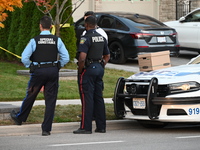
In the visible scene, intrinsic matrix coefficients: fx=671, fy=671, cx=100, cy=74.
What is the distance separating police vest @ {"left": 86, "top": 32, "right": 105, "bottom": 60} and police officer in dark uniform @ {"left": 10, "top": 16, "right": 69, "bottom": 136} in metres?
0.40

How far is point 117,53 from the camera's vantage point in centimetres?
1928

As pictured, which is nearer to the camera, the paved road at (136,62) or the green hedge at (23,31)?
the green hedge at (23,31)

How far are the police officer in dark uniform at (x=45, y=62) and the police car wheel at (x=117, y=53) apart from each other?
8.99 meters

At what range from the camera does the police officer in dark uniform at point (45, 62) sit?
32.9 ft

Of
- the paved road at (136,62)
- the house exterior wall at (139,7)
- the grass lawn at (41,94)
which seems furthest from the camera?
the house exterior wall at (139,7)

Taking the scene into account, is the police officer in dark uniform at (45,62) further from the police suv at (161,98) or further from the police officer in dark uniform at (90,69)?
the police suv at (161,98)

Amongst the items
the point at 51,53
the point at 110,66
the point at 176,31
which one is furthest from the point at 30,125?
the point at 176,31

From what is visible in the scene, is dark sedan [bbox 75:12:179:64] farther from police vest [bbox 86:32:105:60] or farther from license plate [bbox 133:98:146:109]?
police vest [bbox 86:32:105:60]

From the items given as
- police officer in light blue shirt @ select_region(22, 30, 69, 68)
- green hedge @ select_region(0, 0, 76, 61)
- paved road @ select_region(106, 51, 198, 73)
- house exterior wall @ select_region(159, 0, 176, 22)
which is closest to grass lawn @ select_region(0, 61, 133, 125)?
green hedge @ select_region(0, 0, 76, 61)

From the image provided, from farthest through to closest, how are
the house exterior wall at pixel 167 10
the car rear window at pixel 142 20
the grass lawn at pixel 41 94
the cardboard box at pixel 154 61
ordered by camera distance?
the house exterior wall at pixel 167 10 < the car rear window at pixel 142 20 < the cardboard box at pixel 154 61 < the grass lawn at pixel 41 94

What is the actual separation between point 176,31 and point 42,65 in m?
11.7

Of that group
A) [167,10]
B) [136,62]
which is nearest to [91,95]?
[136,62]

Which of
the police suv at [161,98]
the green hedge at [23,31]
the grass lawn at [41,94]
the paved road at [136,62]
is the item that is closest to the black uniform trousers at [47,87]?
the grass lawn at [41,94]

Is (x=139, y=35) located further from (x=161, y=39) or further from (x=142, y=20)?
(x=142, y=20)
